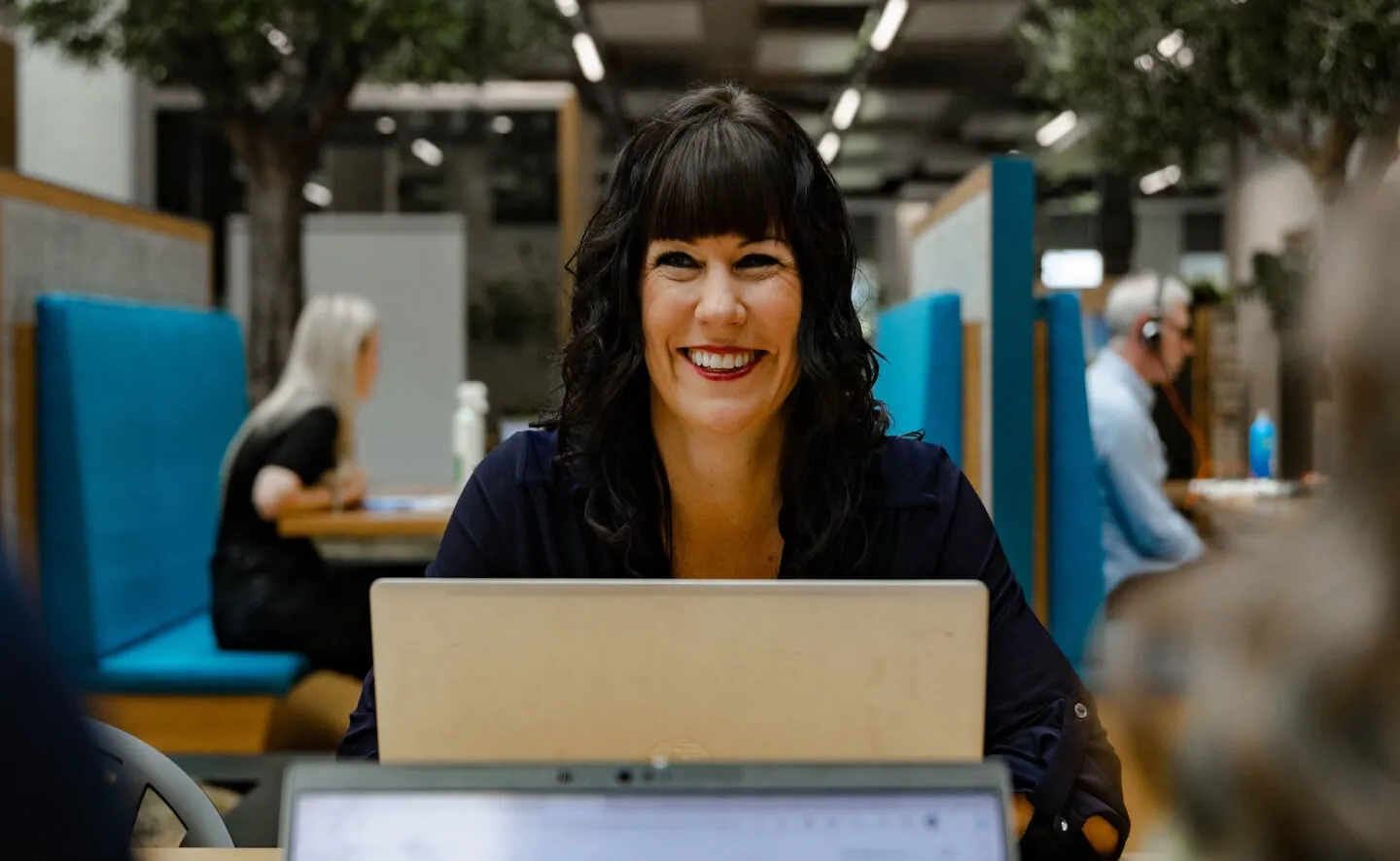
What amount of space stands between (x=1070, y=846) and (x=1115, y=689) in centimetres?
83

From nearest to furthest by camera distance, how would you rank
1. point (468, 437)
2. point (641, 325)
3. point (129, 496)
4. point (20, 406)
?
point (641, 325) < point (20, 406) < point (129, 496) < point (468, 437)

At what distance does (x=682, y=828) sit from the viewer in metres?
0.74

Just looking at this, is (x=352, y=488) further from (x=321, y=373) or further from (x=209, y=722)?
(x=209, y=722)

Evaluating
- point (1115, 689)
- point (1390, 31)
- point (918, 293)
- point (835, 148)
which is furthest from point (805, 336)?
point (835, 148)

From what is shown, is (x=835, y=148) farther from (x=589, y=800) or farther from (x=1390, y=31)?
(x=589, y=800)

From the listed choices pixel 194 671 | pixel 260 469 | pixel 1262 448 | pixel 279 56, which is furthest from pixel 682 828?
pixel 1262 448

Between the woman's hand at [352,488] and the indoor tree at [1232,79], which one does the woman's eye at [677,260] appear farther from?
the indoor tree at [1232,79]

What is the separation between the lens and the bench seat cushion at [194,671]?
356 centimetres

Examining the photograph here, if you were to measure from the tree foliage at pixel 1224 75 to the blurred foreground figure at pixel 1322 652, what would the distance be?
575 centimetres

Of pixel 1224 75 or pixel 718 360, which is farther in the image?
pixel 1224 75

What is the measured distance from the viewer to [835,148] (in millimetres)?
16062

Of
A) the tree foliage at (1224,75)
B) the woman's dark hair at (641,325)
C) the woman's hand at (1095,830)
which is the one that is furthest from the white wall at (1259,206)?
Result: the woman's hand at (1095,830)

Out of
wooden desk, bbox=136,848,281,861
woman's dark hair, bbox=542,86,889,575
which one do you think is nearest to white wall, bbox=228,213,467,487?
woman's dark hair, bbox=542,86,889,575

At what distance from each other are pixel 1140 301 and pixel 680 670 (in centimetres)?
403
